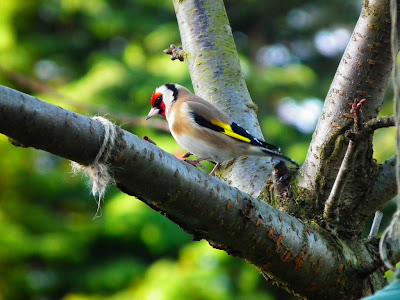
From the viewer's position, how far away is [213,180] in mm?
2287

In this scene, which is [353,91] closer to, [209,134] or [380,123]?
[380,123]

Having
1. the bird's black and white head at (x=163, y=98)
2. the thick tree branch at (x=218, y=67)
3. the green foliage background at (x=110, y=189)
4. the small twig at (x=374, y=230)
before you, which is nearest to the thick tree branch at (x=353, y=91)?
the small twig at (x=374, y=230)

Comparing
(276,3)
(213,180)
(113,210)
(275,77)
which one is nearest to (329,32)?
(276,3)

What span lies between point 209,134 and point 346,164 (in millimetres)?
1188

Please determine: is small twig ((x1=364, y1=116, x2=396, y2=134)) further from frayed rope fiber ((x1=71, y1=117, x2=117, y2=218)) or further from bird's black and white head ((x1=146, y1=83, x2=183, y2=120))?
bird's black and white head ((x1=146, y1=83, x2=183, y2=120))

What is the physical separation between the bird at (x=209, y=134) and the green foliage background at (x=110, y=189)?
2.15m

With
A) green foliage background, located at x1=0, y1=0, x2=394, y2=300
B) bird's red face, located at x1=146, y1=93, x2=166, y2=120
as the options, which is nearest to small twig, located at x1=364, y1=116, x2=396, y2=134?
bird's red face, located at x1=146, y1=93, x2=166, y2=120

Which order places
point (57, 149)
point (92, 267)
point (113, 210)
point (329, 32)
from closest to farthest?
point (57, 149) → point (113, 210) → point (92, 267) → point (329, 32)

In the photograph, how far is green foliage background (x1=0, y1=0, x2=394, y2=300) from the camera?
24.2 ft

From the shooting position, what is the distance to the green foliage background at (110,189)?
7.37 meters

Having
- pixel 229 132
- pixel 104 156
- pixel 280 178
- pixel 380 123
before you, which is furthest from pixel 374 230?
pixel 104 156

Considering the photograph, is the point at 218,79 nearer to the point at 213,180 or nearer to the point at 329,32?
the point at 213,180

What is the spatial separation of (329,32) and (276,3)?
109 centimetres

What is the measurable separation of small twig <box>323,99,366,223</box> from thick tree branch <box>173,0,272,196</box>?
1.60 feet
